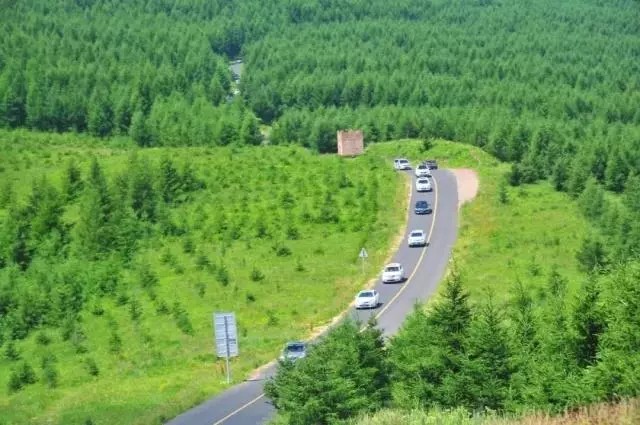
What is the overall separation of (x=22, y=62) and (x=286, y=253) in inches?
3471

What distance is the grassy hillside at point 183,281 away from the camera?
132ft

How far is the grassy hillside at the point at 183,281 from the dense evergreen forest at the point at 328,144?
0.91 ft

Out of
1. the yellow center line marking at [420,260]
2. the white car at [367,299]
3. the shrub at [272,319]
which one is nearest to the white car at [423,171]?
the yellow center line marking at [420,260]

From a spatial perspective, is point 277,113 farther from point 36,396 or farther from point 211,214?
point 36,396

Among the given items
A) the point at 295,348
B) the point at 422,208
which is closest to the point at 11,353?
the point at 295,348

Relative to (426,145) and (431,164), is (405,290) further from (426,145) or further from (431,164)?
(426,145)

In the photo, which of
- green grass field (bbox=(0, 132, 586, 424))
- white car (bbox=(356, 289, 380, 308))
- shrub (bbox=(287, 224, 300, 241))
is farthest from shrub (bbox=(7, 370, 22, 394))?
shrub (bbox=(287, 224, 300, 241))

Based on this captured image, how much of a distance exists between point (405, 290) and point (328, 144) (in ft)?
183

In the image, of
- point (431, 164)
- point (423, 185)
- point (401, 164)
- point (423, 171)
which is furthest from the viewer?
point (431, 164)

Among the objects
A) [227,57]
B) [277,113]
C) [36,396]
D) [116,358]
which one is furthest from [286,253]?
[227,57]

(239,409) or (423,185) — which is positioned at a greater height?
(423,185)

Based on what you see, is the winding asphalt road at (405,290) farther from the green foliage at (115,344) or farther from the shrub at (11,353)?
the shrub at (11,353)

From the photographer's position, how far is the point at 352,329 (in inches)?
1072

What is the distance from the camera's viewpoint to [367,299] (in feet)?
159
